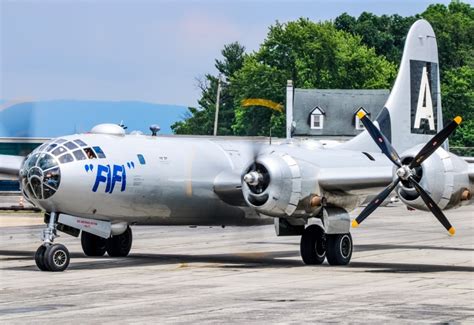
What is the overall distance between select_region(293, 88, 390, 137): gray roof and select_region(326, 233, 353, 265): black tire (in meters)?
81.3

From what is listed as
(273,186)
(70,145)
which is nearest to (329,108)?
(273,186)

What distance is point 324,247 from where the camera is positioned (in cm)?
3362

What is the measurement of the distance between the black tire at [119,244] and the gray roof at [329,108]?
3134 inches

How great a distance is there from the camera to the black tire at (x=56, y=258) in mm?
29594

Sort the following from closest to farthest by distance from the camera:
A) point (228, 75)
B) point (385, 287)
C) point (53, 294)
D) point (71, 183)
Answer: point (53, 294) < point (385, 287) < point (71, 183) < point (228, 75)

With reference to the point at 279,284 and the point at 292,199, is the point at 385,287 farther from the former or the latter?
the point at 292,199

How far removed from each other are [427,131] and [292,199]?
8597 millimetres

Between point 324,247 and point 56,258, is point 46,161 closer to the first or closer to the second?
point 56,258

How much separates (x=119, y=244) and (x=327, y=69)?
93.0m

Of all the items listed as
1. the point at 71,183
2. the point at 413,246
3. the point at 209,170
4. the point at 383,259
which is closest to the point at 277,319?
the point at 71,183

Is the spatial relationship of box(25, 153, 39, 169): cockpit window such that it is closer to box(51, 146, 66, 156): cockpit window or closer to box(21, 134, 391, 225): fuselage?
box(21, 134, 391, 225): fuselage

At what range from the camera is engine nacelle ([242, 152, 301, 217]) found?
103 feet

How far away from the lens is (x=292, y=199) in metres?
31.7

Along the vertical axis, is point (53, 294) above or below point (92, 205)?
below
